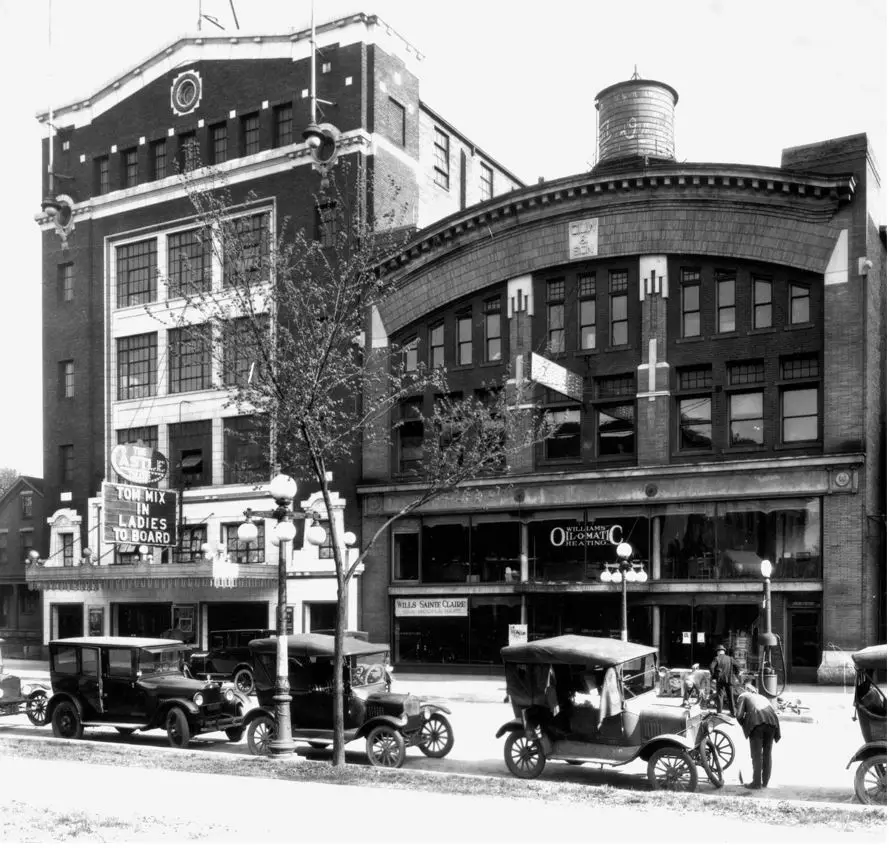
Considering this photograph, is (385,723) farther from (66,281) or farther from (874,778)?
(66,281)

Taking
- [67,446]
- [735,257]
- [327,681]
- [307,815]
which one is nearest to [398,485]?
[735,257]

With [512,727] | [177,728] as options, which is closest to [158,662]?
[177,728]

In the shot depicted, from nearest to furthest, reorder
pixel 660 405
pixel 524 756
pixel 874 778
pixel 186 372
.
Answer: pixel 874 778, pixel 524 756, pixel 660 405, pixel 186 372

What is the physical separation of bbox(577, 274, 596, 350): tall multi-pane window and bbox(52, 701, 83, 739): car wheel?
23196 millimetres

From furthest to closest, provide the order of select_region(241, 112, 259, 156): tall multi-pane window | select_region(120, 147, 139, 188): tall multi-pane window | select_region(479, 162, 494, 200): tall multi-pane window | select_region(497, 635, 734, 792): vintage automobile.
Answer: select_region(479, 162, 494, 200): tall multi-pane window → select_region(120, 147, 139, 188): tall multi-pane window → select_region(241, 112, 259, 156): tall multi-pane window → select_region(497, 635, 734, 792): vintage automobile

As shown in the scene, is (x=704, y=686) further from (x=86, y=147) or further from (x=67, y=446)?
(x=86, y=147)

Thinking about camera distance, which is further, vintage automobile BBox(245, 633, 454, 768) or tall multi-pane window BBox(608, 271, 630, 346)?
tall multi-pane window BBox(608, 271, 630, 346)

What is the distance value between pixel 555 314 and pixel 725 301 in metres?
6.34

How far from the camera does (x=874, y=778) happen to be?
16.1m

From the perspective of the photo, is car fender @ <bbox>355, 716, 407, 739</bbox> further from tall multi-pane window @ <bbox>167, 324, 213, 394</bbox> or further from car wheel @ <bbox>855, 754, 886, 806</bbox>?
tall multi-pane window @ <bbox>167, 324, 213, 394</bbox>

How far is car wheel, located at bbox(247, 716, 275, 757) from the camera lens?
21.4 meters

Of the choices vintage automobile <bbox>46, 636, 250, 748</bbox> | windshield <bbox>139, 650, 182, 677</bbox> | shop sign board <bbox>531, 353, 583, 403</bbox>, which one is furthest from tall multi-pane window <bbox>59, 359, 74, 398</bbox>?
windshield <bbox>139, 650, 182, 677</bbox>

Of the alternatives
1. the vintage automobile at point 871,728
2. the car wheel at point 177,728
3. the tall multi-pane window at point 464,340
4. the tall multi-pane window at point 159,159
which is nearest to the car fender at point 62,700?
the car wheel at point 177,728

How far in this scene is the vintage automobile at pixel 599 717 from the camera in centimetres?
1739
